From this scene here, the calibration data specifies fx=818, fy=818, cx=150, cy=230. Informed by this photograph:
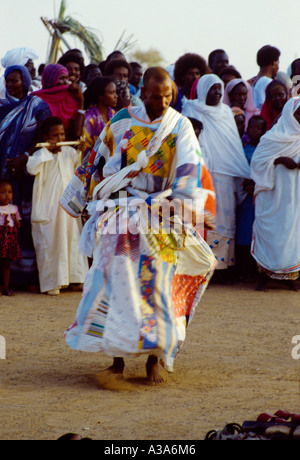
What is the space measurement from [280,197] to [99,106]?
2.50 m

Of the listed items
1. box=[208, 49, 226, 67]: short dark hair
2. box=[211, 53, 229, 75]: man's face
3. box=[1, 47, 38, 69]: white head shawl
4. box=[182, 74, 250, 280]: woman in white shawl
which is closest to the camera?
box=[182, 74, 250, 280]: woman in white shawl

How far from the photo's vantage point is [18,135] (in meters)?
9.48

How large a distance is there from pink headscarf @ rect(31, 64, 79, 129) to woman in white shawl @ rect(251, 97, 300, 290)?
2.34m

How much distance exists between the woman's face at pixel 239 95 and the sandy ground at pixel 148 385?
3.85 metres

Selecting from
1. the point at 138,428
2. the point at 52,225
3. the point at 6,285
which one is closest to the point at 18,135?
the point at 52,225

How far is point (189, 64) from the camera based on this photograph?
36.8ft

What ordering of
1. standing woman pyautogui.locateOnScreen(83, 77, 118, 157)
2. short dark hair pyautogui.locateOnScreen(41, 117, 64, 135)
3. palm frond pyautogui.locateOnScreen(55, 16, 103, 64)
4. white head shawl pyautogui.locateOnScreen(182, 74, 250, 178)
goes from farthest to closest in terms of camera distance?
palm frond pyautogui.locateOnScreen(55, 16, 103, 64) → white head shawl pyautogui.locateOnScreen(182, 74, 250, 178) → short dark hair pyautogui.locateOnScreen(41, 117, 64, 135) → standing woman pyautogui.locateOnScreen(83, 77, 118, 157)

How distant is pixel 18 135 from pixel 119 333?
4635 millimetres

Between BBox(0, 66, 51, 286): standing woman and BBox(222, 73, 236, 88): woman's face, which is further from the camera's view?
BBox(222, 73, 236, 88): woman's face

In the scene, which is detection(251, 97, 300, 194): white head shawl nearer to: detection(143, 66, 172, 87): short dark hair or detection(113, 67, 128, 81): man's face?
detection(113, 67, 128, 81): man's face

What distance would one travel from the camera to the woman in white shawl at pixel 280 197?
32.3 ft

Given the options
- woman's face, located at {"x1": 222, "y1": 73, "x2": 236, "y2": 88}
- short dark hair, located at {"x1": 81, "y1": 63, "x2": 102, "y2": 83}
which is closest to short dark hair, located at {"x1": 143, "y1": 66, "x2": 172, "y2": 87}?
short dark hair, located at {"x1": 81, "y1": 63, "x2": 102, "y2": 83}

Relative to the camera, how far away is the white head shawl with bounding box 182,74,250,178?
34.2 ft

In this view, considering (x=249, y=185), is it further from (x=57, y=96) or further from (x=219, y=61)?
(x=219, y=61)
